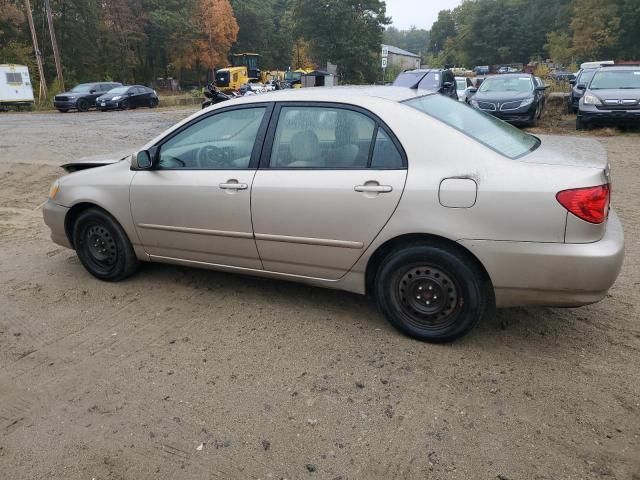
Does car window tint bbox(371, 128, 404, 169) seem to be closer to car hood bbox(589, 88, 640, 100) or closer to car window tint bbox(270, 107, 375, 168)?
Result: car window tint bbox(270, 107, 375, 168)

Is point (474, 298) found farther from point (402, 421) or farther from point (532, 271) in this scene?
point (402, 421)

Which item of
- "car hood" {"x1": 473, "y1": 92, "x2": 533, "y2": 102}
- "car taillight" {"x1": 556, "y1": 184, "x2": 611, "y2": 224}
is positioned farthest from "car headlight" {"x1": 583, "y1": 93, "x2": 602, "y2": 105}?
"car taillight" {"x1": 556, "y1": 184, "x2": 611, "y2": 224}

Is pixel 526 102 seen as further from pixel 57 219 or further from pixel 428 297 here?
pixel 57 219

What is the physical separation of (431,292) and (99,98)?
90.5 ft

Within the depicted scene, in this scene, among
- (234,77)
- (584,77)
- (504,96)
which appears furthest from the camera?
(234,77)

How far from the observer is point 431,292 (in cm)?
330

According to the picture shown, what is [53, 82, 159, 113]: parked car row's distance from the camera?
26703 mm

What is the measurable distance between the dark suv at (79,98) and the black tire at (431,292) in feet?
90.4

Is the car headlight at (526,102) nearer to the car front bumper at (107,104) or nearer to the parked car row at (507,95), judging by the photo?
the parked car row at (507,95)

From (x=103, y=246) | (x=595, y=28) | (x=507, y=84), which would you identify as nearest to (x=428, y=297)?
(x=103, y=246)

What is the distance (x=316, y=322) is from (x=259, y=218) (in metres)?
0.85

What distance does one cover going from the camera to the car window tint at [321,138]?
3.45 metres

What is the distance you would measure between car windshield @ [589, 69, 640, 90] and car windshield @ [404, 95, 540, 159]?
11558 millimetres

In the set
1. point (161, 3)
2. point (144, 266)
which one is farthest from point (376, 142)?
point (161, 3)
